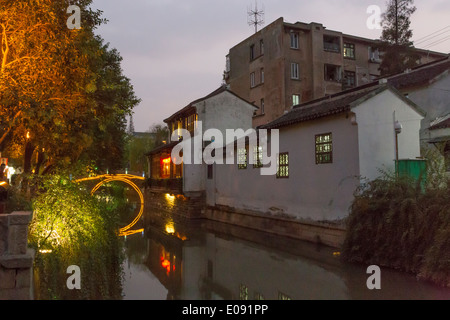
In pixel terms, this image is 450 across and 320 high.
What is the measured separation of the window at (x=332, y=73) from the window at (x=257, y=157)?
17.5m

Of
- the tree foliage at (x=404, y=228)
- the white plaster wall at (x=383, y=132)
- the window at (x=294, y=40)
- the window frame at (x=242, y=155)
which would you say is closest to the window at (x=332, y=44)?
the window at (x=294, y=40)

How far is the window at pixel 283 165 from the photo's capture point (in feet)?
61.4

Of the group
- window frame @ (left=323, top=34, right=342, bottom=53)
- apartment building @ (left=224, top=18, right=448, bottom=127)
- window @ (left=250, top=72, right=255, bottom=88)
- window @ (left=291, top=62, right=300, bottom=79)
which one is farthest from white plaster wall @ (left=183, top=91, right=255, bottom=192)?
window frame @ (left=323, top=34, right=342, bottom=53)

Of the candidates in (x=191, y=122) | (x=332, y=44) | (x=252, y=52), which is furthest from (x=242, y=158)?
(x=332, y=44)

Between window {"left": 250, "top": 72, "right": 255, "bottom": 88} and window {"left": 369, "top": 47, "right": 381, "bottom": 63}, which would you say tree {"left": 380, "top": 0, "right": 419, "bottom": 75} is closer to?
window {"left": 369, "top": 47, "right": 381, "bottom": 63}

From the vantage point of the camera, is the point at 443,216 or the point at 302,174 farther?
the point at 302,174

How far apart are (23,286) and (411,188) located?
10077 mm

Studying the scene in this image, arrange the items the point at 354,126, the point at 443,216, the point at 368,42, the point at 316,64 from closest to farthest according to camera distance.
→ the point at 443,216, the point at 354,126, the point at 316,64, the point at 368,42

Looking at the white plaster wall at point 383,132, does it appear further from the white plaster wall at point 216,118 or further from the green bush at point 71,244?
the white plaster wall at point 216,118

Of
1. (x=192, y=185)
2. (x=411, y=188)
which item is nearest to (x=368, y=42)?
(x=192, y=185)

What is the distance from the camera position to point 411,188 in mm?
11602

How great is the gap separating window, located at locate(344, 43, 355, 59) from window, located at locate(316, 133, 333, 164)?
23.7 meters
